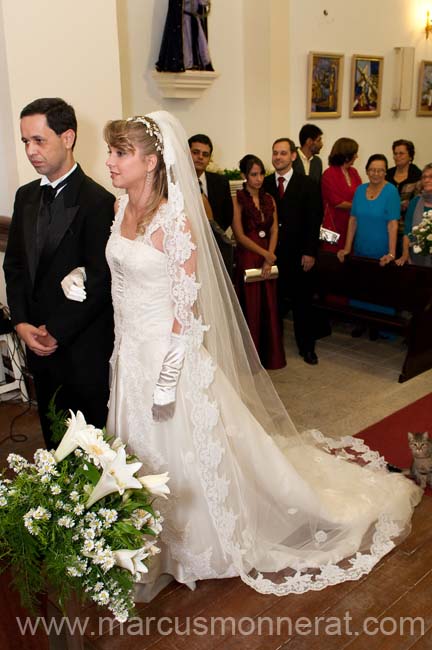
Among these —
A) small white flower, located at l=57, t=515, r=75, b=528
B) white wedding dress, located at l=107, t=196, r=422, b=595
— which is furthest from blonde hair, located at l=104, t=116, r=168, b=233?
small white flower, located at l=57, t=515, r=75, b=528

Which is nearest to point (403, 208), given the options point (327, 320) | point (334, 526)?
point (327, 320)

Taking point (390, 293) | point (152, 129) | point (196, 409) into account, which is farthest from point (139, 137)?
point (390, 293)

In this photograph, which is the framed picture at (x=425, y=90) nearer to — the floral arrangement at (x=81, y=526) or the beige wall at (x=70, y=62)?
the beige wall at (x=70, y=62)

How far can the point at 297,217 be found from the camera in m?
5.36

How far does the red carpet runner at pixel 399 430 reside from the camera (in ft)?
12.7

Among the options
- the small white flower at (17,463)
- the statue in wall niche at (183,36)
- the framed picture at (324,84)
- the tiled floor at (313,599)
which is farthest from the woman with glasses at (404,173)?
the small white flower at (17,463)

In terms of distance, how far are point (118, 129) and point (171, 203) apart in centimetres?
32

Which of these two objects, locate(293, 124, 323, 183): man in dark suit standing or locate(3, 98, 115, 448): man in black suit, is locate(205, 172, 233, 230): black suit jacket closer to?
locate(293, 124, 323, 183): man in dark suit standing

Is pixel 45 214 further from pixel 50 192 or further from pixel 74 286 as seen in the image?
pixel 74 286

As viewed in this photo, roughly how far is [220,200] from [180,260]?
2.85 metres

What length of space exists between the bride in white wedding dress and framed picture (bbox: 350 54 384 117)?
7030 millimetres

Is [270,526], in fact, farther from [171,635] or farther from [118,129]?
[118,129]

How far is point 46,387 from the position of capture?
3.13 m

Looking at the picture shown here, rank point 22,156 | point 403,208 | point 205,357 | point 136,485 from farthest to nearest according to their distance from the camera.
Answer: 1. point 403,208
2. point 22,156
3. point 205,357
4. point 136,485
